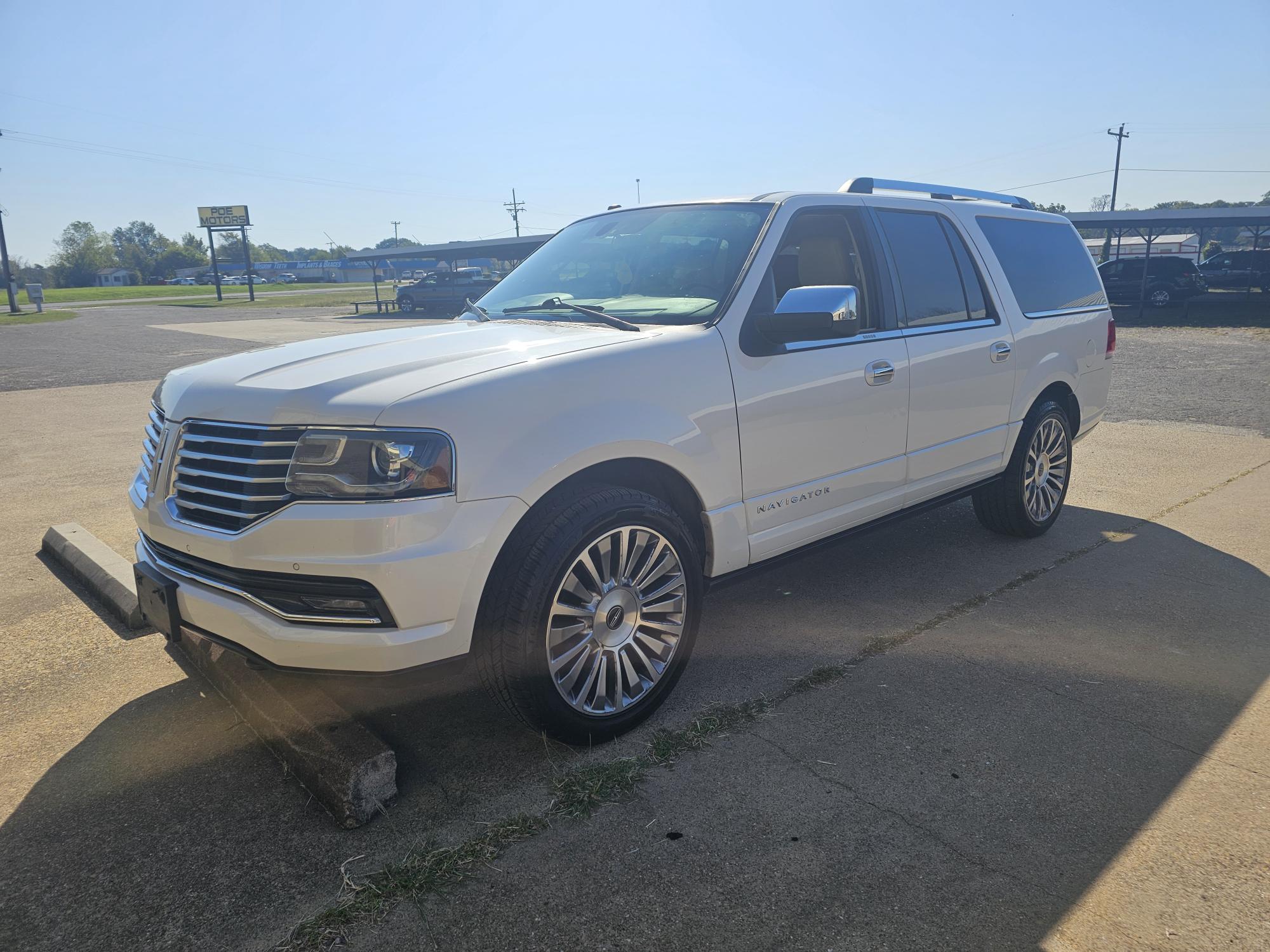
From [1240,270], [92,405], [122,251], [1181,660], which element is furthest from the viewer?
[122,251]

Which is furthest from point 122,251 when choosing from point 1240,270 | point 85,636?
point 85,636

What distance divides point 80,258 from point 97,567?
148756mm

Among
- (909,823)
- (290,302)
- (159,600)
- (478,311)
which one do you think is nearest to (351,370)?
(159,600)

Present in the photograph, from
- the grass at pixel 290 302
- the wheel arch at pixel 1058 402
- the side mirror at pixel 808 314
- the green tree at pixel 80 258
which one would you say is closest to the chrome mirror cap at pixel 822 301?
the side mirror at pixel 808 314

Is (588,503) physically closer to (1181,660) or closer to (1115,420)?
(1181,660)

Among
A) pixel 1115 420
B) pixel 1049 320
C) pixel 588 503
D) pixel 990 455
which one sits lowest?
pixel 1115 420

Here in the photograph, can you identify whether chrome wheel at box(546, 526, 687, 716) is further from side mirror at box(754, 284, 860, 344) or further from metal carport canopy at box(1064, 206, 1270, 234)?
metal carport canopy at box(1064, 206, 1270, 234)

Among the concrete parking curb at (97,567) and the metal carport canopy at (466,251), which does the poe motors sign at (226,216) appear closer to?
the metal carport canopy at (466,251)

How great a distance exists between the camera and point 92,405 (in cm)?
1129

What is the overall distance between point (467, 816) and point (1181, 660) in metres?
3.05

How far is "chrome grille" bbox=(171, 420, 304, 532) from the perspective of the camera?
8.64ft

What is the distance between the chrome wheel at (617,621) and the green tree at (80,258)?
14328 cm

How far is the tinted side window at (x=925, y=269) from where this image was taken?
4.32 m

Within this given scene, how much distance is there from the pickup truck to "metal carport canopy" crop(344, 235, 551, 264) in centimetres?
160
